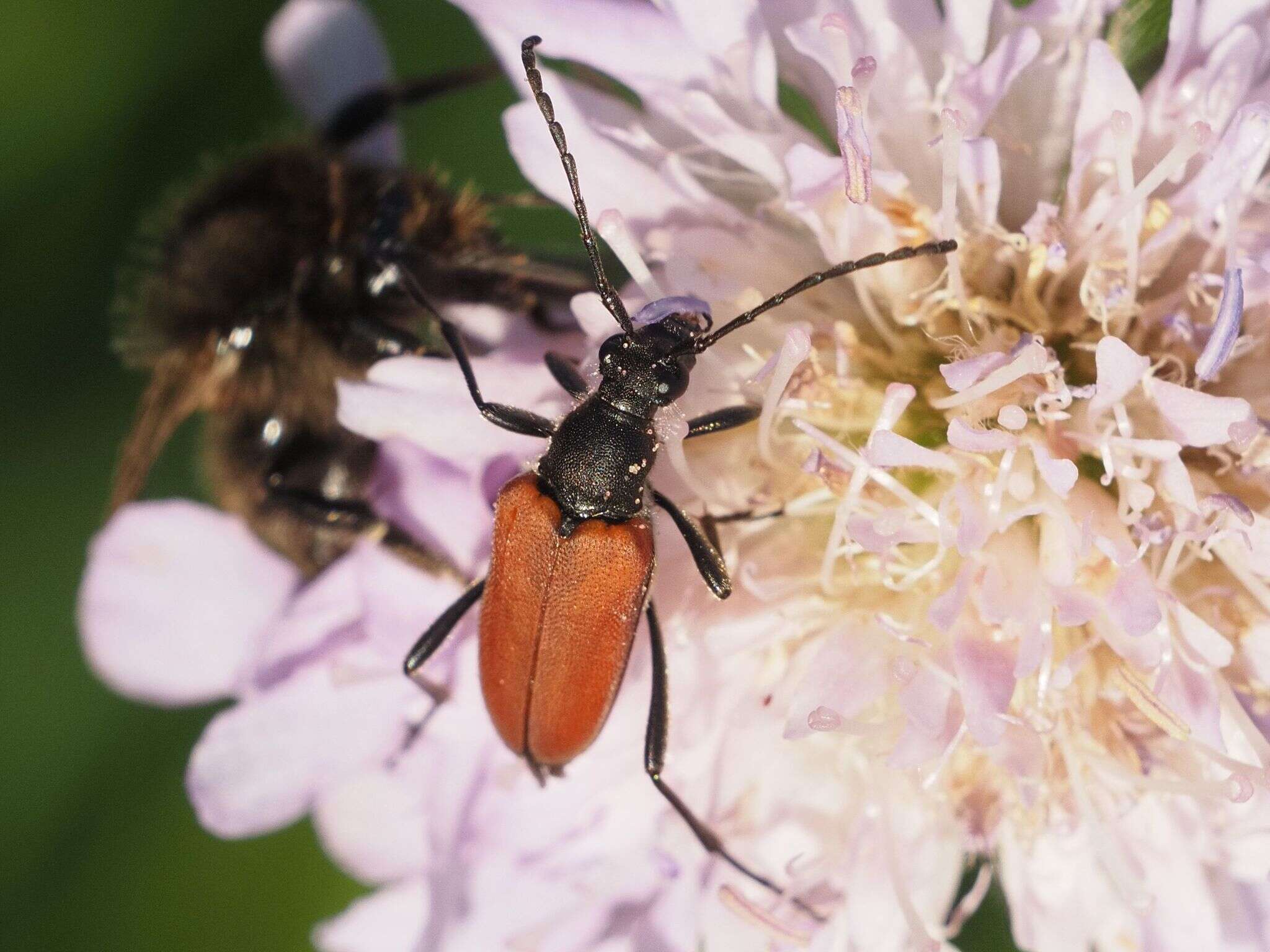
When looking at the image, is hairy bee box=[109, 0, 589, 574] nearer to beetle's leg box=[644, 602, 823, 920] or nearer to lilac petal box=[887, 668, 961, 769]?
beetle's leg box=[644, 602, 823, 920]

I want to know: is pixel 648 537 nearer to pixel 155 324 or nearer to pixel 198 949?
pixel 155 324

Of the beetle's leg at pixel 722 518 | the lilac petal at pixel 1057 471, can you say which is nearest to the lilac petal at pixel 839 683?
the beetle's leg at pixel 722 518

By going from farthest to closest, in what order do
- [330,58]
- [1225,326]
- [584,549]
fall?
1. [330,58]
2. [584,549]
3. [1225,326]

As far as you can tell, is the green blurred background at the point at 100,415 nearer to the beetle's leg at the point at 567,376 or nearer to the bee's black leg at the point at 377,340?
the bee's black leg at the point at 377,340

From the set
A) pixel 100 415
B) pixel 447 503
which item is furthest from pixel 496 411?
pixel 100 415

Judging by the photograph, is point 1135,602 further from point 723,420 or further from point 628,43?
point 628,43

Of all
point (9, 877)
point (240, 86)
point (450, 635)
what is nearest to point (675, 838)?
point (450, 635)
